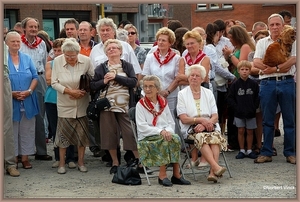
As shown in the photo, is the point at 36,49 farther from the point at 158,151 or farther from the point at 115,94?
the point at 158,151

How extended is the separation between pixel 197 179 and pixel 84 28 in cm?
313

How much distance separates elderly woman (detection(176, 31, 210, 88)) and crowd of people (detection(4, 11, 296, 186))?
1 cm

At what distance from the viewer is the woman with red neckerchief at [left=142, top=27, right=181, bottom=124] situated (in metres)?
9.16

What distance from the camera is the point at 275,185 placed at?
26.2ft

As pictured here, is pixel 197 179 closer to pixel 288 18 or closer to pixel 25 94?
pixel 25 94

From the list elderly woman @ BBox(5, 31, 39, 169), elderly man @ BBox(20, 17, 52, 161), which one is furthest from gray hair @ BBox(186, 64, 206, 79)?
elderly man @ BBox(20, 17, 52, 161)

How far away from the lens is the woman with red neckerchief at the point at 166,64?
9164 millimetres

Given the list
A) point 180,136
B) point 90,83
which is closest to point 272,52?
point 180,136

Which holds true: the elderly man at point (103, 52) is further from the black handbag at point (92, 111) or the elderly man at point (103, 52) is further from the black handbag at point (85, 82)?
the black handbag at point (92, 111)

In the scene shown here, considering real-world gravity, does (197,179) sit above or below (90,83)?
below

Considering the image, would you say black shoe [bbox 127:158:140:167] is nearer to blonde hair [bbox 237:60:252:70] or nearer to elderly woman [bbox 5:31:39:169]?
elderly woman [bbox 5:31:39:169]

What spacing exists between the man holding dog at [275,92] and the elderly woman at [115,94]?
191cm

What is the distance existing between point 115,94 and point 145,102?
2.24 feet

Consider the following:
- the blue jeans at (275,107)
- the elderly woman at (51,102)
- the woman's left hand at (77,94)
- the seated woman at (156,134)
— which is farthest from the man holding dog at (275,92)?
the elderly woman at (51,102)
